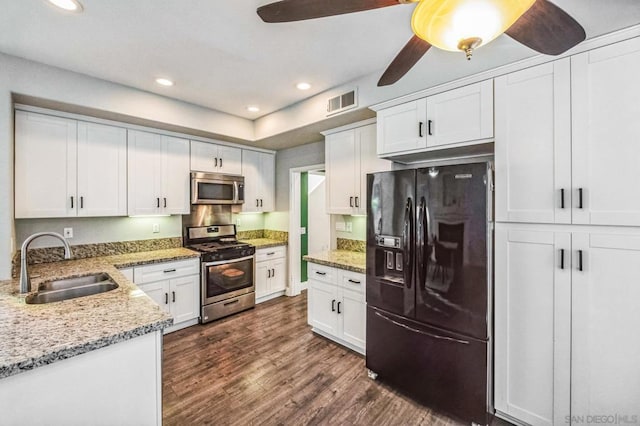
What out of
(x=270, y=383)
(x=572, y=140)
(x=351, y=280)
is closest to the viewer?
(x=572, y=140)

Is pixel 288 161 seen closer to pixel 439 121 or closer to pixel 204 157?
pixel 204 157

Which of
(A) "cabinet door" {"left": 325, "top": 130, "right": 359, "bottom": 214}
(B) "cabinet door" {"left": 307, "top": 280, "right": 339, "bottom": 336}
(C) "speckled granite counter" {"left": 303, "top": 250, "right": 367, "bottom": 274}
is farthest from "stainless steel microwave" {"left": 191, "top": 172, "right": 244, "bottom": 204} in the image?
(B) "cabinet door" {"left": 307, "top": 280, "right": 339, "bottom": 336}

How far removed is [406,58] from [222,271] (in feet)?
10.2

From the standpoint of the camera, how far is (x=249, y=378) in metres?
2.38

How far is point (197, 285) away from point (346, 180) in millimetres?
2207

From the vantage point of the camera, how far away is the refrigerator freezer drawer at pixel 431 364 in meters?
1.82

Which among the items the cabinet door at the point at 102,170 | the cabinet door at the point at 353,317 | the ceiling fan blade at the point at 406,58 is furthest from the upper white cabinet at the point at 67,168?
the ceiling fan blade at the point at 406,58

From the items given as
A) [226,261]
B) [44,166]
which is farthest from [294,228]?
[44,166]

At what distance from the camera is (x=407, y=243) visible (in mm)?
2078

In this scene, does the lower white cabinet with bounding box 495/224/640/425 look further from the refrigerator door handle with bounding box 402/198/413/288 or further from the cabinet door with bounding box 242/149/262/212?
the cabinet door with bounding box 242/149/262/212

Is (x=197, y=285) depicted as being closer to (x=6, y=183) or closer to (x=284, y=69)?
(x=6, y=183)

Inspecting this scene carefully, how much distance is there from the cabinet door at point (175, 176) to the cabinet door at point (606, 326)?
12.5ft

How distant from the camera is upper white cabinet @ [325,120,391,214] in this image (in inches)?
115

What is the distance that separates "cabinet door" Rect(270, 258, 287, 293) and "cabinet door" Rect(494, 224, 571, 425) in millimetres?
3089
